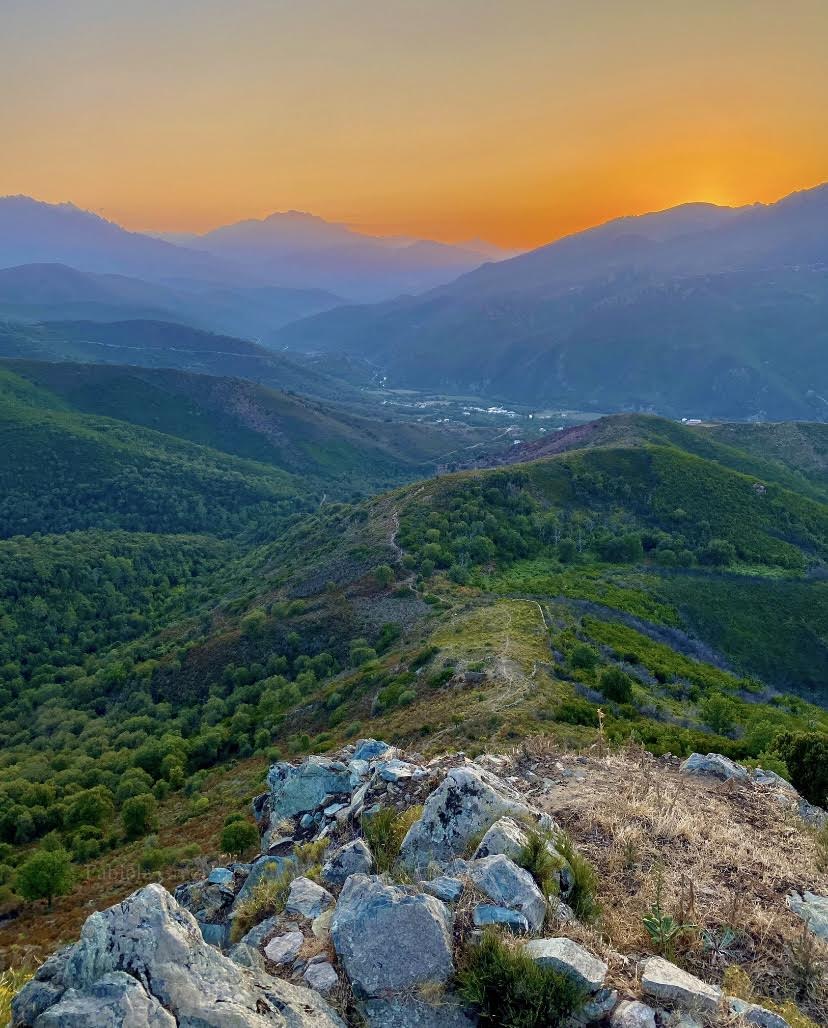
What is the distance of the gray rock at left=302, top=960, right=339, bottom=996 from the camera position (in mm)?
9062

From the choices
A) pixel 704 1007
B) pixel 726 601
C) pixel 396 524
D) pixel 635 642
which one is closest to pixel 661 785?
pixel 704 1007

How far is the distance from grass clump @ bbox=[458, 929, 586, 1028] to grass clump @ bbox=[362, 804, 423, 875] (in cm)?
426

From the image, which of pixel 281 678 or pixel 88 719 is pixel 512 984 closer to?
pixel 281 678

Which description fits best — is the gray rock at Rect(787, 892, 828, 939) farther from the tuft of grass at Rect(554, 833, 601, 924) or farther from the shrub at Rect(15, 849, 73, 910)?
the shrub at Rect(15, 849, 73, 910)

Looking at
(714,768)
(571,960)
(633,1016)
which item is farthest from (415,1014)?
(714,768)

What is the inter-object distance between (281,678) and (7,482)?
13692 cm

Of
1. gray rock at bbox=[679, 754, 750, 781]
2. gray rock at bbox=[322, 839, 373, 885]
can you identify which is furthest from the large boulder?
gray rock at bbox=[679, 754, 750, 781]

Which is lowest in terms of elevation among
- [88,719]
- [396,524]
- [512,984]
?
[88,719]

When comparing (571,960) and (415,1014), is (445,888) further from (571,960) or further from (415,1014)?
(571,960)

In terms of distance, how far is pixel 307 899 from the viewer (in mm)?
11633

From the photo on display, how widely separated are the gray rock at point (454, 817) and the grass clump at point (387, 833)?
413mm

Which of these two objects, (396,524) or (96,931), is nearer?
(96,931)

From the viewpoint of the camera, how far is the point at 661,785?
62.0 feet

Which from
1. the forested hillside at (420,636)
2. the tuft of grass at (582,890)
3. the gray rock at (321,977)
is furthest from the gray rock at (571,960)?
the forested hillside at (420,636)
